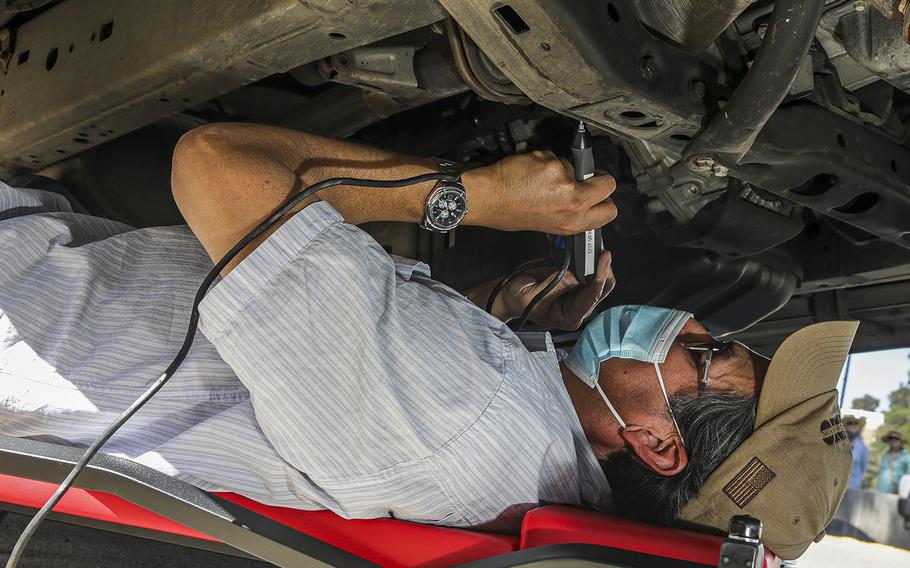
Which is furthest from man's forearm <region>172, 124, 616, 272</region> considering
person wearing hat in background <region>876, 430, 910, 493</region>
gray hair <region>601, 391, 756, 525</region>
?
person wearing hat in background <region>876, 430, 910, 493</region>

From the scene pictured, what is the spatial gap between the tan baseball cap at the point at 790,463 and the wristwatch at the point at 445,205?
0.60 metres

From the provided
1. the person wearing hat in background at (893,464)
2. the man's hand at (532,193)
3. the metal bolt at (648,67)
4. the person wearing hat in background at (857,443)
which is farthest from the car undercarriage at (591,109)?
the person wearing hat in background at (893,464)

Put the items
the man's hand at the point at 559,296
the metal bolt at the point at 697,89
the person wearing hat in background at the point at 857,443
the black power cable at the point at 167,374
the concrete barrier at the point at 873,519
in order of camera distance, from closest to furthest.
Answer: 1. the black power cable at the point at 167,374
2. the metal bolt at the point at 697,89
3. the man's hand at the point at 559,296
4. the person wearing hat in background at the point at 857,443
5. the concrete barrier at the point at 873,519

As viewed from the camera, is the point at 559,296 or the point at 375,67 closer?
the point at 375,67

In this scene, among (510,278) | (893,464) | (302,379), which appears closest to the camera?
(302,379)

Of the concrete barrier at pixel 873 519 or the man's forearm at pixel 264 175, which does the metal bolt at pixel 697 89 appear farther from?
the concrete barrier at pixel 873 519

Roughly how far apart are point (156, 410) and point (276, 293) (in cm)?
31

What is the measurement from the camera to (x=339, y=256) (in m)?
1.06

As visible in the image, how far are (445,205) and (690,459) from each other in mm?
611

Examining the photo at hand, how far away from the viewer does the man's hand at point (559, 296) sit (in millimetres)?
1780

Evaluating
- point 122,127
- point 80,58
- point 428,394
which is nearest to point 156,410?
point 428,394

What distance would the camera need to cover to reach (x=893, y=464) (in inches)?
249

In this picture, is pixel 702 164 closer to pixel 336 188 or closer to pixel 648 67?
pixel 648 67

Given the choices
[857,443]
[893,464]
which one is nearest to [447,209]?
[857,443]
